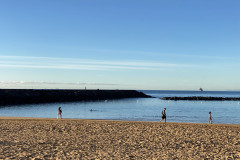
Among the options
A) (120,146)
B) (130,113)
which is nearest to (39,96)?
(130,113)

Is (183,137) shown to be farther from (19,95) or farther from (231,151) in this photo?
(19,95)

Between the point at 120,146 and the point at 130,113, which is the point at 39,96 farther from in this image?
the point at 120,146

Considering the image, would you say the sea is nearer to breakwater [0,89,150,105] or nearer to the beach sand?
the beach sand

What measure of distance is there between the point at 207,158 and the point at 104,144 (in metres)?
5.72

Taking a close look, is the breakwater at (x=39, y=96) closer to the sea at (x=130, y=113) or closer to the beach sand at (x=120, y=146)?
the sea at (x=130, y=113)

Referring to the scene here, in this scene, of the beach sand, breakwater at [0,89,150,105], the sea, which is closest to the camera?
the beach sand

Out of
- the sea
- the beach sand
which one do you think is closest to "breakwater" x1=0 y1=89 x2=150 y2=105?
the sea

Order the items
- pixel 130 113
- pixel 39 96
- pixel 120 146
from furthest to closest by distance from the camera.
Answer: pixel 39 96, pixel 130 113, pixel 120 146

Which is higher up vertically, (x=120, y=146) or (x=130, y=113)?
(x=120, y=146)

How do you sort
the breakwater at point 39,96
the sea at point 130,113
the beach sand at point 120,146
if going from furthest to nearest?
the breakwater at point 39,96 < the sea at point 130,113 < the beach sand at point 120,146

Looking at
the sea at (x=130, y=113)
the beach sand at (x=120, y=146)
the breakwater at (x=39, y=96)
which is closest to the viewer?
the beach sand at (x=120, y=146)

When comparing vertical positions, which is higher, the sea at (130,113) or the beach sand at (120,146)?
the beach sand at (120,146)

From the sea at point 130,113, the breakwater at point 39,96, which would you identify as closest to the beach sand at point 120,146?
the sea at point 130,113

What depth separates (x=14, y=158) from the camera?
33.6 ft
